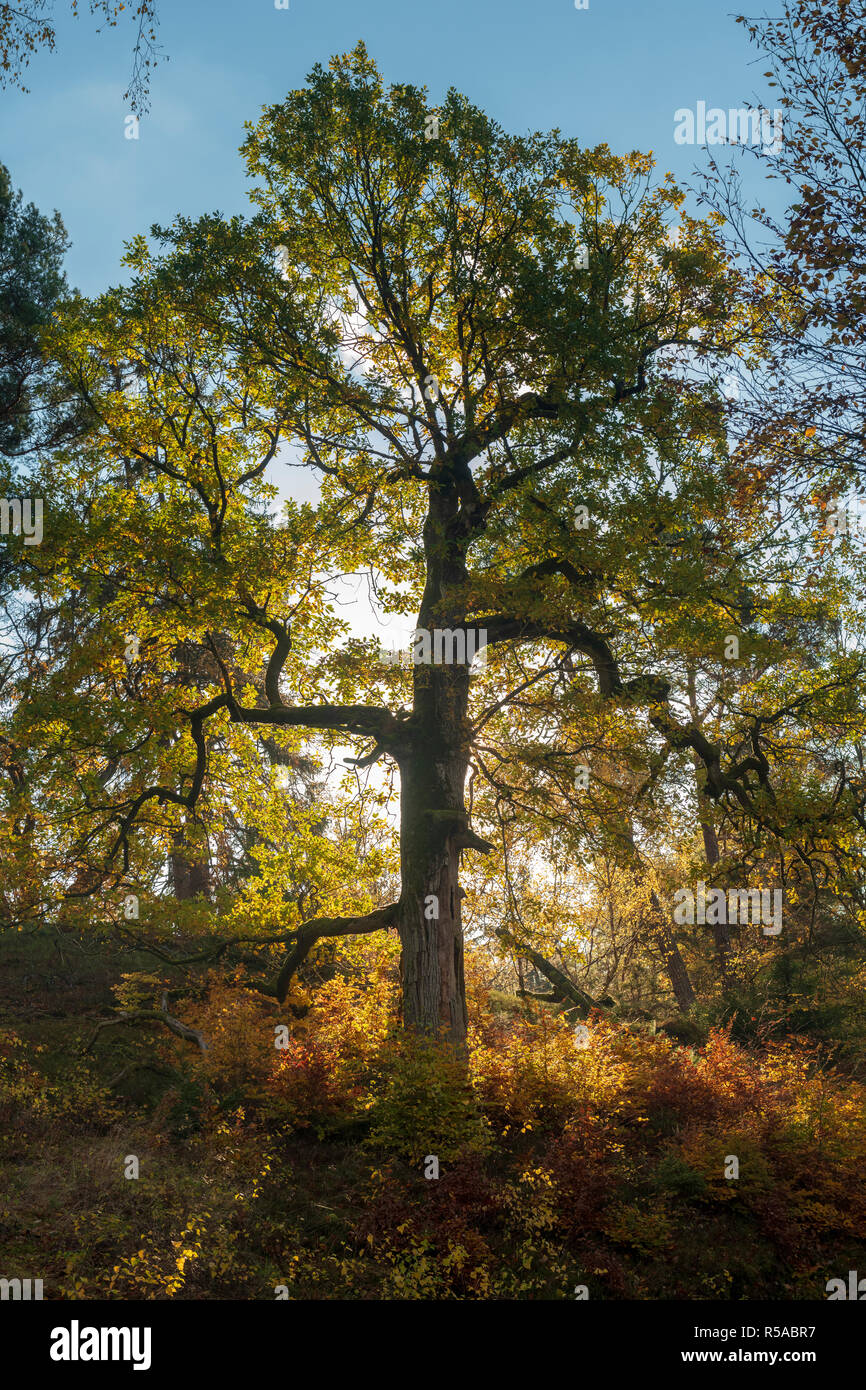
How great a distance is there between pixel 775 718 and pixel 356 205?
874 cm

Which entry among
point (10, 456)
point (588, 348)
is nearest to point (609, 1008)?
point (588, 348)

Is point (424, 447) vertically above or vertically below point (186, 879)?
above

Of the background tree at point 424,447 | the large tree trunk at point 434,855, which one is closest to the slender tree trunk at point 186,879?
the background tree at point 424,447

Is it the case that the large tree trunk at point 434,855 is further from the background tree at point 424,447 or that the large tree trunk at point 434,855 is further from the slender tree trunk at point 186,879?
the slender tree trunk at point 186,879

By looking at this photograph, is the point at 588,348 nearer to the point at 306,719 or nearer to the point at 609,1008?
the point at 306,719

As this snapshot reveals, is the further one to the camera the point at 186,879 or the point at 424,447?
the point at 186,879

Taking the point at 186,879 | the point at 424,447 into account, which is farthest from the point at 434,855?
the point at 186,879

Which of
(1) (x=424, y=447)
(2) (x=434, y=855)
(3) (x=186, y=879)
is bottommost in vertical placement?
(3) (x=186, y=879)

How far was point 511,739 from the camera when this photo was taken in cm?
1181

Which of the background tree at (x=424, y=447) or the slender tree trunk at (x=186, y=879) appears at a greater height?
the background tree at (x=424, y=447)

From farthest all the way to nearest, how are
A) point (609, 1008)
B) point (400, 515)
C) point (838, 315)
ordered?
point (609, 1008) < point (400, 515) < point (838, 315)

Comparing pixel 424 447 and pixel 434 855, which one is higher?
pixel 424 447

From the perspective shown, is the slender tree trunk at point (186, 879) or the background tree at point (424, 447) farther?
the slender tree trunk at point (186, 879)

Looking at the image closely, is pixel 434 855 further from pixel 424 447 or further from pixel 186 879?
pixel 186 879
